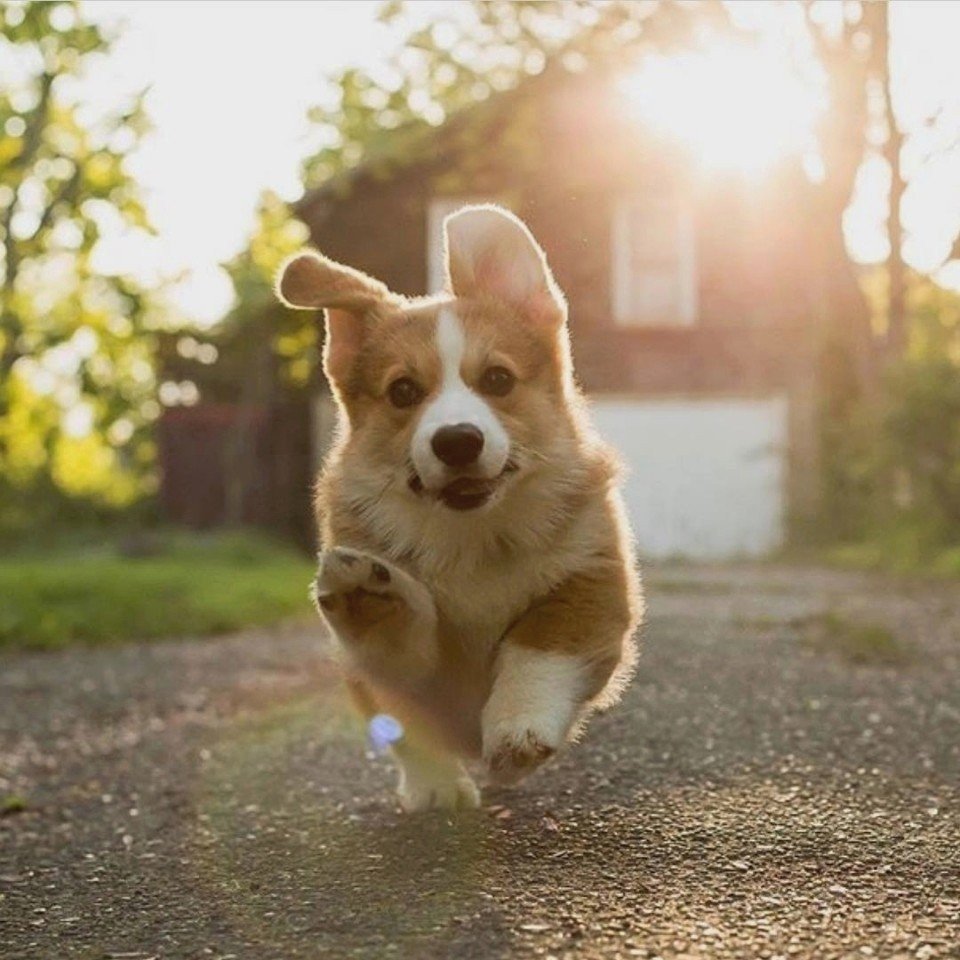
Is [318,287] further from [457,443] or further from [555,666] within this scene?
[555,666]

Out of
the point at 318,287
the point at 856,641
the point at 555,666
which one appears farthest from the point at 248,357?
the point at 555,666

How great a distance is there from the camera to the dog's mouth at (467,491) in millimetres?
3971

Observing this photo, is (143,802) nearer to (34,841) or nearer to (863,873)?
(34,841)

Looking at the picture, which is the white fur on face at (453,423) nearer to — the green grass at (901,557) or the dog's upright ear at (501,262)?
the dog's upright ear at (501,262)

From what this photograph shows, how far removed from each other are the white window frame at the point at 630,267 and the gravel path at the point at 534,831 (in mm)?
11990

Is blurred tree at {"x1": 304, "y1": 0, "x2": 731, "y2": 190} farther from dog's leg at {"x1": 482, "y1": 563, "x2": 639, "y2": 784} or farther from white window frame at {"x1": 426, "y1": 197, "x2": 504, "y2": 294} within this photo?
dog's leg at {"x1": 482, "y1": 563, "x2": 639, "y2": 784}

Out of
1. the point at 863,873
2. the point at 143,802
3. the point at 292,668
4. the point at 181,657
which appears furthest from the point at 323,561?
the point at 181,657

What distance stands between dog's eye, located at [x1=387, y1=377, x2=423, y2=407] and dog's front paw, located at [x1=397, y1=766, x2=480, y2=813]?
1066 mm

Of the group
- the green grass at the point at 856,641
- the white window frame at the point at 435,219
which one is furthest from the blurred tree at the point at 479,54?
the green grass at the point at 856,641

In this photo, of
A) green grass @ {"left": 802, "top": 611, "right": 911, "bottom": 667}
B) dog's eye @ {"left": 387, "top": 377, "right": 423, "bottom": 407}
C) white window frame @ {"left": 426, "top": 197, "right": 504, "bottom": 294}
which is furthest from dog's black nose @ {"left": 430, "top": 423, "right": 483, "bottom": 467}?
white window frame @ {"left": 426, "top": 197, "right": 504, "bottom": 294}

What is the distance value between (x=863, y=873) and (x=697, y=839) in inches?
19.6

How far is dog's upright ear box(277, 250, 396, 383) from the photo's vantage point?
14.5 feet

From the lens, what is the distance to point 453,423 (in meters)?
3.86

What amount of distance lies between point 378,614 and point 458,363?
2.14ft
